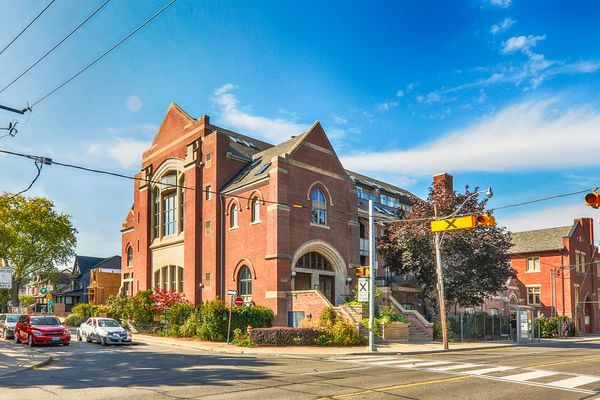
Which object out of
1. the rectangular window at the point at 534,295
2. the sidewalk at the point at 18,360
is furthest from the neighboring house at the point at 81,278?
the sidewalk at the point at 18,360

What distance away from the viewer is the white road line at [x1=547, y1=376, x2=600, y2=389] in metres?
14.1

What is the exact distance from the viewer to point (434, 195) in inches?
1443

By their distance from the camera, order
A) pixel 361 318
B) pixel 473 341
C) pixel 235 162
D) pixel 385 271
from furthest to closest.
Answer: pixel 385 271, pixel 235 162, pixel 473 341, pixel 361 318

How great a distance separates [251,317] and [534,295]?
4008 cm

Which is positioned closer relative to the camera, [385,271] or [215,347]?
[215,347]

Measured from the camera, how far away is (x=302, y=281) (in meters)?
36.8

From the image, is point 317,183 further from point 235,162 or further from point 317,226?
point 235,162

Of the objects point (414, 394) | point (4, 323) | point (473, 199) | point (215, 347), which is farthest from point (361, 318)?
point (4, 323)

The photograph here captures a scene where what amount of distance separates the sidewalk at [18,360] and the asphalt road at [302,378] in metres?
0.53

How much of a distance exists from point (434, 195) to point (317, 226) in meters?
8.05

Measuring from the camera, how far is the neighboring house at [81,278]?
263 feet

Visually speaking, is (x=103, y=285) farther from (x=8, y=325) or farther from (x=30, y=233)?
(x=8, y=325)

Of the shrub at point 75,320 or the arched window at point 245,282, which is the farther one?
the shrub at point 75,320

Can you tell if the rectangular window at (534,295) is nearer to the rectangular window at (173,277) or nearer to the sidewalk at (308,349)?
the sidewalk at (308,349)
